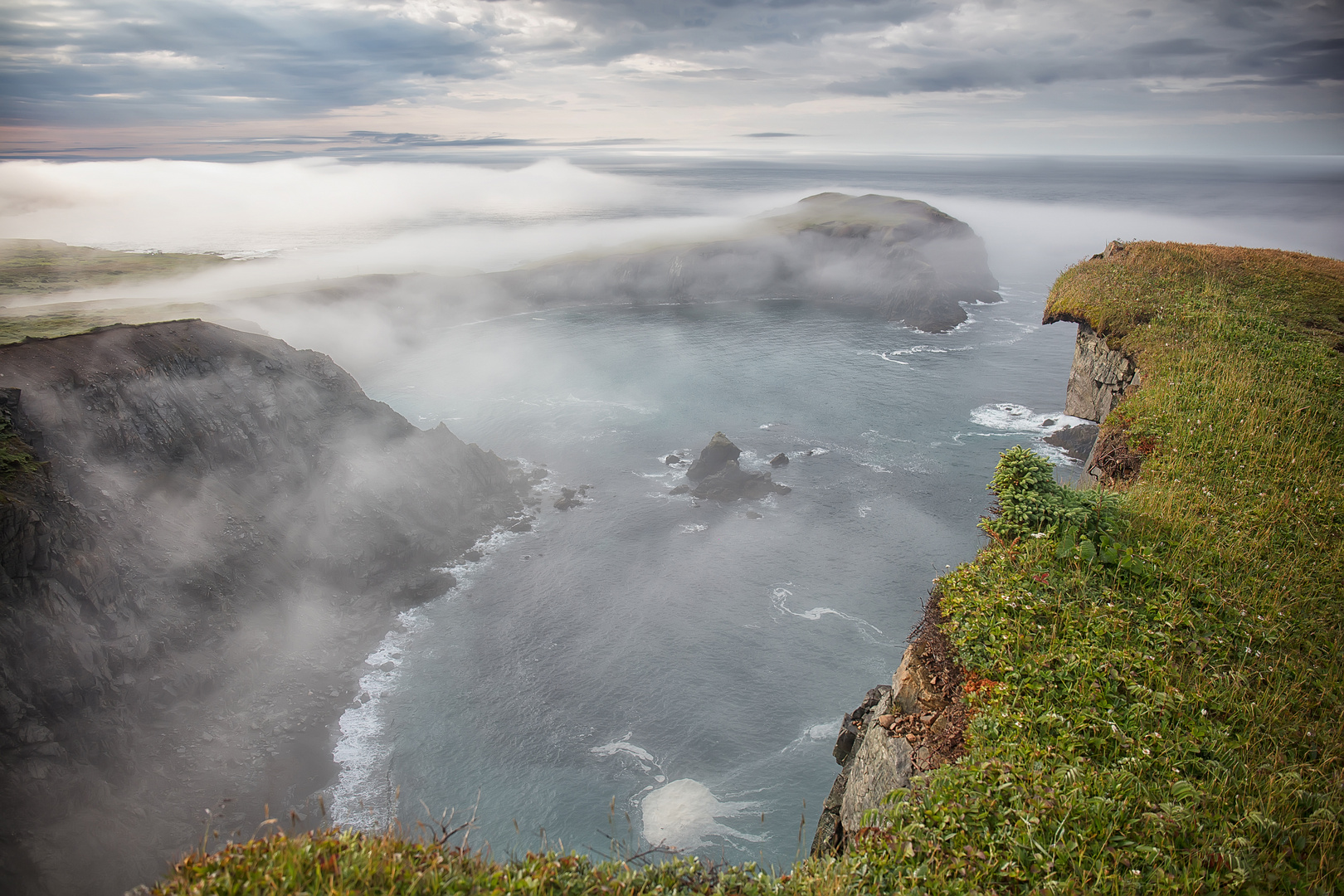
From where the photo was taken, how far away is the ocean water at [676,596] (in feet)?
104

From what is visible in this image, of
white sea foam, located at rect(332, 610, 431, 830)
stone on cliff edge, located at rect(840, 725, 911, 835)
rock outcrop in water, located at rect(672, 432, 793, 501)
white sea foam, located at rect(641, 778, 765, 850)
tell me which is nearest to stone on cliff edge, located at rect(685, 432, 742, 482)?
rock outcrop in water, located at rect(672, 432, 793, 501)

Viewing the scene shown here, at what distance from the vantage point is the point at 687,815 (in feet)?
99.2

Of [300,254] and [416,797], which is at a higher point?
[300,254]

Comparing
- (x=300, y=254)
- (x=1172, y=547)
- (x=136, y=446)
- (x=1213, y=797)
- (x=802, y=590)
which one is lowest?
(x=802, y=590)

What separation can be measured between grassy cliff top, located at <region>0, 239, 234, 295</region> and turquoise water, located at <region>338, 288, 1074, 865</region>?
33.7 m

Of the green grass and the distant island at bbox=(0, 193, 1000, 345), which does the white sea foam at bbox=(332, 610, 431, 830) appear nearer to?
the green grass

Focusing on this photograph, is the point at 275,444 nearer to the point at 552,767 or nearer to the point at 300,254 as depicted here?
the point at 552,767

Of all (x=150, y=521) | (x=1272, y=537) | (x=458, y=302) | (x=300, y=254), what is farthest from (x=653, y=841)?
(x=300, y=254)

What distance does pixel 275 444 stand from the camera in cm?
4984

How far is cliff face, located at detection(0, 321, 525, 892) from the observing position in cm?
2922

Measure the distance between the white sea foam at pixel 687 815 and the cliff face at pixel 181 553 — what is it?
64.0 ft

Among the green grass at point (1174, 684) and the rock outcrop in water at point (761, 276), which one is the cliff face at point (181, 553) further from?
the rock outcrop in water at point (761, 276)

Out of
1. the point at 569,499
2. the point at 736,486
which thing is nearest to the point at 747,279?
the point at 736,486

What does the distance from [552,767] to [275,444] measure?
33986mm
